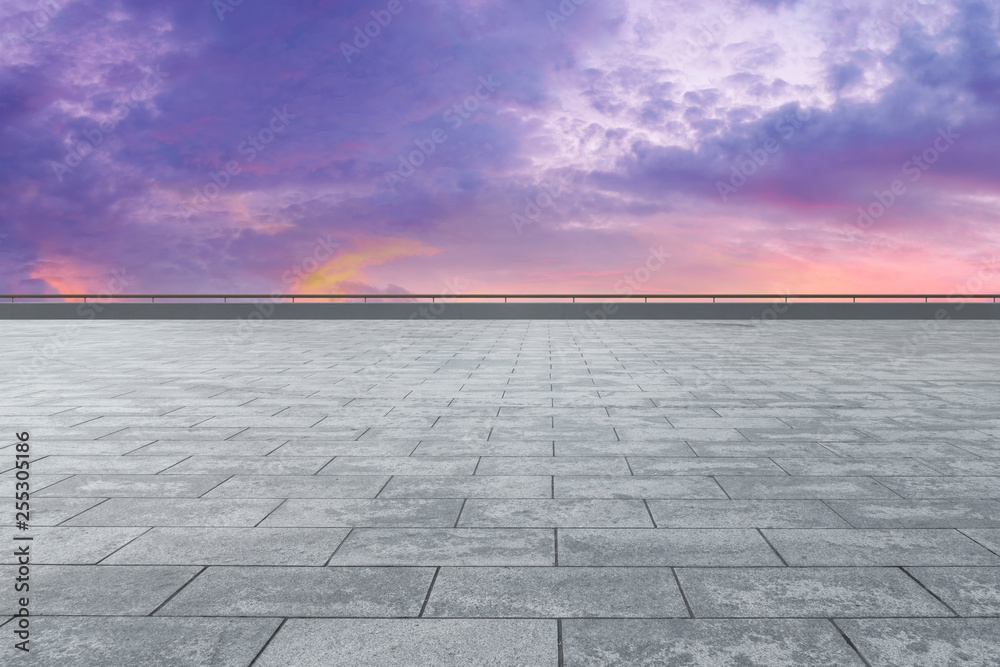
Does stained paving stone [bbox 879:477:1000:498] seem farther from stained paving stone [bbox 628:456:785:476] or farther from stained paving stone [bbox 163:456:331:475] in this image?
stained paving stone [bbox 163:456:331:475]

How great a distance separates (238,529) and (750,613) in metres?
2.83

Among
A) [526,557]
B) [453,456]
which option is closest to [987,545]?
[526,557]

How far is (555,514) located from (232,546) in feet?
6.16

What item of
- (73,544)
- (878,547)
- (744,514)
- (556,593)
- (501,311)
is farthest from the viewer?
(501,311)

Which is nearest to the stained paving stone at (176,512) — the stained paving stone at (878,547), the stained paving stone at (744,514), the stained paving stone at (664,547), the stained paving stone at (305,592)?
the stained paving stone at (305,592)

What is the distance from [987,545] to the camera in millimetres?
3723

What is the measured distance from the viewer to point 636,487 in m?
4.79

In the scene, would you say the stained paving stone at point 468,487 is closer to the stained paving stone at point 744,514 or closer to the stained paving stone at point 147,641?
the stained paving stone at point 744,514

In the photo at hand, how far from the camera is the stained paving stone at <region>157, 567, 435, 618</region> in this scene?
300 centimetres

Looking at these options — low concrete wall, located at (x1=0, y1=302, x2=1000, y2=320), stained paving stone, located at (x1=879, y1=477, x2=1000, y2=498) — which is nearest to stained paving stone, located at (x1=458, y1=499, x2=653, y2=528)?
stained paving stone, located at (x1=879, y1=477, x2=1000, y2=498)

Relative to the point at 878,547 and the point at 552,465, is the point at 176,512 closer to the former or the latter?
the point at 552,465

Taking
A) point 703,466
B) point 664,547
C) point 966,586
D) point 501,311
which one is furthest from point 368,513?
point 501,311

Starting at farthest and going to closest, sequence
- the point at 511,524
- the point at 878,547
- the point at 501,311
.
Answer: the point at 501,311 < the point at 511,524 < the point at 878,547

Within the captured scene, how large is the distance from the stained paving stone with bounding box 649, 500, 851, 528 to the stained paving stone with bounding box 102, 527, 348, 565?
197cm
